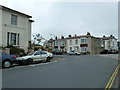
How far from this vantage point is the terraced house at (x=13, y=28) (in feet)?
78.9

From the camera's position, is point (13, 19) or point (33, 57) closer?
point (33, 57)

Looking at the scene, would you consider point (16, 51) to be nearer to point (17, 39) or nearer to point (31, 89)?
point (17, 39)

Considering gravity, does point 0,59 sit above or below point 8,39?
below

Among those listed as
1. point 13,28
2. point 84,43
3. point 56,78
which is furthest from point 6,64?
point 84,43

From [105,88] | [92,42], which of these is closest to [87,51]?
[92,42]

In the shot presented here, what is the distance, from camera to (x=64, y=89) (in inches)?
273

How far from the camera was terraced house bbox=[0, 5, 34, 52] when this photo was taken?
78.9 ft

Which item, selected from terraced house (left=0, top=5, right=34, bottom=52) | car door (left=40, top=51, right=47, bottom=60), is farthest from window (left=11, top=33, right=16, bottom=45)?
car door (left=40, top=51, right=47, bottom=60)

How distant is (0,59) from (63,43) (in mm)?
59980

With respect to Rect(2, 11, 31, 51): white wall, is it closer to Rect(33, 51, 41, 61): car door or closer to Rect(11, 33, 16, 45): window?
Rect(11, 33, 16, 45): window

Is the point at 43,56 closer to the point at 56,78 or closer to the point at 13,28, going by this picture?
the point at 13,28

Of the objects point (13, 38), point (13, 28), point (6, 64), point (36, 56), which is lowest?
point (6, 64)

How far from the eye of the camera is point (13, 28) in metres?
25.6

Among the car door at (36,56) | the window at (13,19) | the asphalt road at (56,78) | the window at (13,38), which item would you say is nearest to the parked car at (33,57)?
the car door at (36,56)
